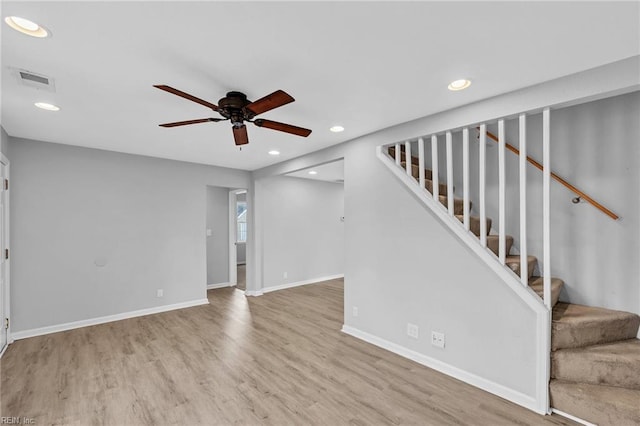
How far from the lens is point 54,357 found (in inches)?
119

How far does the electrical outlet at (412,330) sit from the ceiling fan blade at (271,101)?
246cm

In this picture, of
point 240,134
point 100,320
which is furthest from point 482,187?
point 100,320

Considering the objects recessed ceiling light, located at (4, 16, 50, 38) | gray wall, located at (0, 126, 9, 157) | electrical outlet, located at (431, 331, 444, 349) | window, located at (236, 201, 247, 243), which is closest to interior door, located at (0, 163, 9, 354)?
gray wall, located at (0, 126, 9, 157)

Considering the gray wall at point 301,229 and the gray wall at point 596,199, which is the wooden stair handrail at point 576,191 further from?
the gray wall at point 301,229

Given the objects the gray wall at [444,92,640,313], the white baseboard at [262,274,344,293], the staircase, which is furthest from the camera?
the white baseboard at [262,274,344,293]

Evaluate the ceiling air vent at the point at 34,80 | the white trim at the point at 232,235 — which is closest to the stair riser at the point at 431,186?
the ceiling air vent at the point at 34,80

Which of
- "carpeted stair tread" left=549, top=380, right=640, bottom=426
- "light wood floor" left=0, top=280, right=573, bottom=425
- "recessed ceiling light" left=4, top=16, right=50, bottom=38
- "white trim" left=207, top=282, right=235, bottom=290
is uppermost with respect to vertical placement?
"recessed ceiling light" left=4, top=16, right=50, bottom=38

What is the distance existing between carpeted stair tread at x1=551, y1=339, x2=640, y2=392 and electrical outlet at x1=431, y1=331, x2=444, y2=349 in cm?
82

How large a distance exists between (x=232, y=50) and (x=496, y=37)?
1523mm

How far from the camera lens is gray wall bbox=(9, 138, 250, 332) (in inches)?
142

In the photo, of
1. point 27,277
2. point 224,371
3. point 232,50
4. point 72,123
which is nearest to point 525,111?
point 232,50

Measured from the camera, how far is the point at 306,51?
1.76 metres

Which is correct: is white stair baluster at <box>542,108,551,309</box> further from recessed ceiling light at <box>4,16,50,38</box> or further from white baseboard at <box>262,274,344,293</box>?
white baseboard at <box>262,274,344,293</box>

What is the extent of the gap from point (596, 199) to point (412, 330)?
203 cm
